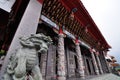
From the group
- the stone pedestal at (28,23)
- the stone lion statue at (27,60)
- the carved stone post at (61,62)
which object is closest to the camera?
the stone lion statue at (27,60)

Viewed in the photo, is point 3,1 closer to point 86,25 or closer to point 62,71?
point 62,71

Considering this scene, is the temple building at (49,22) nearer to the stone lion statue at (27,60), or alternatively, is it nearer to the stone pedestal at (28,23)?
the stone pedestal at (28,23)

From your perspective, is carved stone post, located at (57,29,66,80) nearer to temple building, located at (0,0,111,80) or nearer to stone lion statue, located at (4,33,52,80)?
temple building, located at (0,0,111,80)

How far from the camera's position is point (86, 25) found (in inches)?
216

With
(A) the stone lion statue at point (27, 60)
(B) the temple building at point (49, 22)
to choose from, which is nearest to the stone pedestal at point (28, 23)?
(B) the temple building at point (49, 22)

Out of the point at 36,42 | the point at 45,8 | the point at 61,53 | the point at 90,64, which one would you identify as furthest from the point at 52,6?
the point at 90,64

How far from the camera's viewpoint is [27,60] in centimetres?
114

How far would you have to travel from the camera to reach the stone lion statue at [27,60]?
1.05 meters

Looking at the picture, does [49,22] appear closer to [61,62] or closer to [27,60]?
[61,62]

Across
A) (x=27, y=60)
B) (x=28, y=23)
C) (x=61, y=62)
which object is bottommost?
(x=27, y=60)

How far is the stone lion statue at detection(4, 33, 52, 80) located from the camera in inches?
41.3

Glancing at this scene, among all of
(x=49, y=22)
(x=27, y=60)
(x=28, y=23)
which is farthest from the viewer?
(x=49, y=22)

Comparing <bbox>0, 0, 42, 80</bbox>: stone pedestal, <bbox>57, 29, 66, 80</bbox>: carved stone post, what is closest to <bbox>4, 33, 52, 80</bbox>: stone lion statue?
A: <bbox>0, 0, 42, 80</bbox>: stone pedestal

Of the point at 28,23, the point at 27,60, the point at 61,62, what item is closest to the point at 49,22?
the point at 28,23
